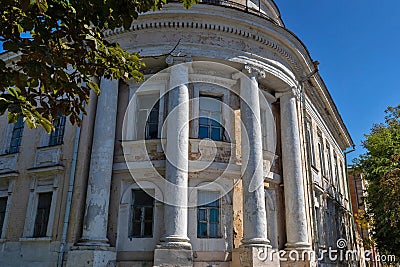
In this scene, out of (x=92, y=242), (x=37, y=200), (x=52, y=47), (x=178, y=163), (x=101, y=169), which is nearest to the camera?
(x=52, y=47)

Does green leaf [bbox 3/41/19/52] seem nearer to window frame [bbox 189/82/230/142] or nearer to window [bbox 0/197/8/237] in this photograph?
window frame [bbox 189/82/230/142]

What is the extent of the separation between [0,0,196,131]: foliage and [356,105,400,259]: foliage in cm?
1090

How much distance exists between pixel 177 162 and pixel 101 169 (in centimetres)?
203

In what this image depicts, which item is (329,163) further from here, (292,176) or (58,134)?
(58,134)

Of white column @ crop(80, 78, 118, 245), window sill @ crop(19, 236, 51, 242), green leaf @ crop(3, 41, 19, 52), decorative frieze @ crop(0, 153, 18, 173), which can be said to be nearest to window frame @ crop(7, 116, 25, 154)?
decorative frieze @ crop(0, 153, 18, 173)

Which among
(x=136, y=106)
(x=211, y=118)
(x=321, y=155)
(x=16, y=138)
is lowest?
(x=16, y=138)

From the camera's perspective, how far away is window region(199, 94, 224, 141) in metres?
10.6

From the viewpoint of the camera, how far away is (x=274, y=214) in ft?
35.3

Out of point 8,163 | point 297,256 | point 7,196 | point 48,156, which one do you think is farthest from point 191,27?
point 7,196

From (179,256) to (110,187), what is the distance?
2689 mm

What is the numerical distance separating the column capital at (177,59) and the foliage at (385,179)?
307 inches

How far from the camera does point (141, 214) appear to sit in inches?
383

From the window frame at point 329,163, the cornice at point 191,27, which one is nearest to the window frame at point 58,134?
the cornice at point 191,27

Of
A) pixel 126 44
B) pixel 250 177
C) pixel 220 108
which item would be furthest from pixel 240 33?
pixel 250 177
